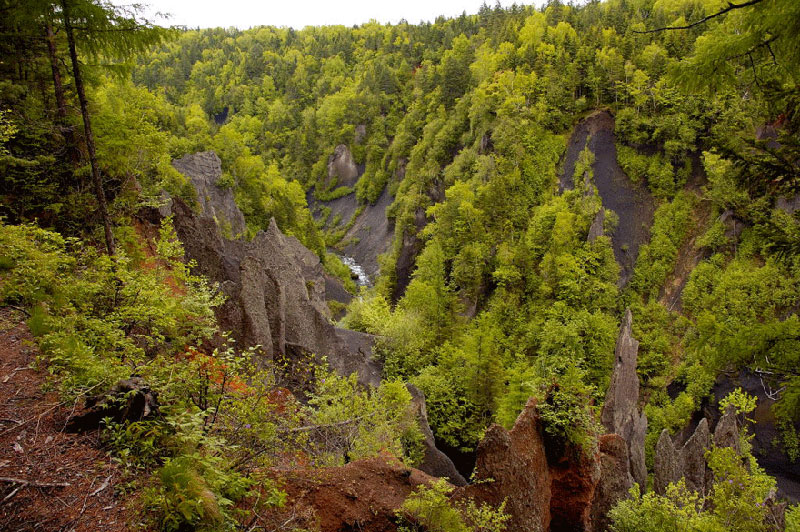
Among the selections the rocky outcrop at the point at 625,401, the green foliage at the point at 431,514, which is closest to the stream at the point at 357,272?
the rocky outcrop at the point at 625,401

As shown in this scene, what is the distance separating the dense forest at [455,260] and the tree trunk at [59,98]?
20 cm

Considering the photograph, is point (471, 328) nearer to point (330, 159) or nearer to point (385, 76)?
point (330, 159)

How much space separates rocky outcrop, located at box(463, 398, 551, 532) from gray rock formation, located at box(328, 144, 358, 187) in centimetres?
8645

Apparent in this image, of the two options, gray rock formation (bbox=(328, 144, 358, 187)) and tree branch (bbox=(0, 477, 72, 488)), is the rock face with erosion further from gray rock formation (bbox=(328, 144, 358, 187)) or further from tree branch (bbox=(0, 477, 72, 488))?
gray rock formation (bbox=(328, 144, 358, 187))

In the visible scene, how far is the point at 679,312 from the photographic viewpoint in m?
38.0

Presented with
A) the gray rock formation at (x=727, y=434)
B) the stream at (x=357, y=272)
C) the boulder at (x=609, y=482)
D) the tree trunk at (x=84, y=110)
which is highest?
the tree trunk at (x=84, y=110)

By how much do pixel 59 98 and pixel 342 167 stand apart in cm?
8693

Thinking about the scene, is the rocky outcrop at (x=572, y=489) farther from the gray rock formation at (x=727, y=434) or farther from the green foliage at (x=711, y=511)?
the gray rock formation at (x=727, y=434)

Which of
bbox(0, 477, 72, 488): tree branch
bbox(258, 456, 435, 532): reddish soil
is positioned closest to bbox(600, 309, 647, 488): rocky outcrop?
bbox(258, 456, 435, 532): reddish soil

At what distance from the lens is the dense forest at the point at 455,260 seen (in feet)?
22.3

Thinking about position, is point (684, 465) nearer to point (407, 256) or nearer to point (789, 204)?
point (789, 204)

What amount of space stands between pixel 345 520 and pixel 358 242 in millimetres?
71069

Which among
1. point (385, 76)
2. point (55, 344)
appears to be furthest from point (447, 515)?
point (385, 76)

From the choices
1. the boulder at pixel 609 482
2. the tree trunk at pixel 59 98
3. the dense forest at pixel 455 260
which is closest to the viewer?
the dense forest at pixel 455 260
